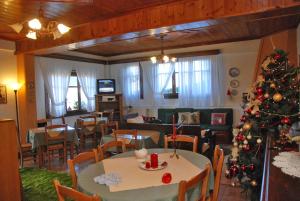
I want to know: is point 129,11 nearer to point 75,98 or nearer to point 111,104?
point 75,98

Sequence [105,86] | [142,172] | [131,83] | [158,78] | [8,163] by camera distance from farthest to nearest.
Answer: [131,83], [105,86], [158,78], [8,163], [142,172]

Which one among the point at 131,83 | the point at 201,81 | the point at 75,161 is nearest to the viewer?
the point at 75,161

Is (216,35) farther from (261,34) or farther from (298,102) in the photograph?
(298,102)

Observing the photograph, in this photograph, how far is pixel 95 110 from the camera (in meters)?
7.86

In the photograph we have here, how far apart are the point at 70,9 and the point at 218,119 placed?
184 inches

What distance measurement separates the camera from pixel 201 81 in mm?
7039

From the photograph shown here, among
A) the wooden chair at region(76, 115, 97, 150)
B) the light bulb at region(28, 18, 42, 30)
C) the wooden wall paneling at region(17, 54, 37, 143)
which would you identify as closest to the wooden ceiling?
the light bulb at region(28, 18, 42, 30)

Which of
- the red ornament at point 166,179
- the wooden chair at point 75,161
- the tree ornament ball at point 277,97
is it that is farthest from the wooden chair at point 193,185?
the tree ornament ball at point 277,97

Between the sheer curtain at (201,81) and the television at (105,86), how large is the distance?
2.31 meters

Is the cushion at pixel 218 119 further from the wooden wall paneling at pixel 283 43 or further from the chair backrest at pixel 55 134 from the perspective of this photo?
the chair backrest at pixel 55 134

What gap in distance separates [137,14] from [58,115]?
4139 mm

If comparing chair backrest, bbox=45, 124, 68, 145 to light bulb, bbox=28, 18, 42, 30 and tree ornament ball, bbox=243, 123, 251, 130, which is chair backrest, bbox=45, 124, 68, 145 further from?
tree ornament ball, bbox=243, 123, 251, 130

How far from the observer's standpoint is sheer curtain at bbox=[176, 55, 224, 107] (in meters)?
6.83

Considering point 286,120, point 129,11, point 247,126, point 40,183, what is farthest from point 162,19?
point 40,183
